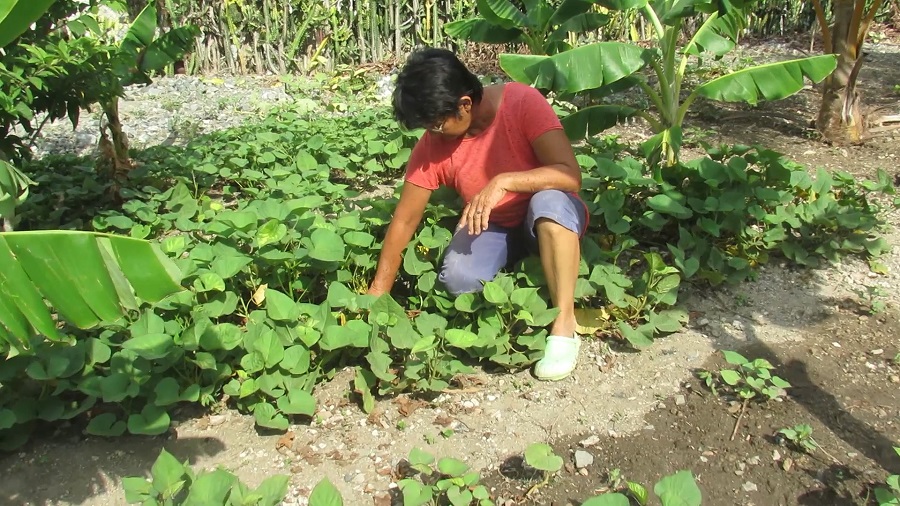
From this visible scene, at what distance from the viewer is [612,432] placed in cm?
264

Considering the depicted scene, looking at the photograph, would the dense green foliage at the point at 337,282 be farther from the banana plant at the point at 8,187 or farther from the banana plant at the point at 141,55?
the banana plant at the point at 8,187

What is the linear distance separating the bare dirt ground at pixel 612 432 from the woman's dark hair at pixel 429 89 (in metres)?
1.07

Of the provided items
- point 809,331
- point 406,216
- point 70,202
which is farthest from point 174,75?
point 809,331

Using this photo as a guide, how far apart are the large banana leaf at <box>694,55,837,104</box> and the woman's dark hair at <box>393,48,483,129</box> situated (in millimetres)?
2053

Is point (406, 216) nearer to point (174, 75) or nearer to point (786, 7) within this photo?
point (174, 75)

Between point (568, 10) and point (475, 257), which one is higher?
point (568, 10)

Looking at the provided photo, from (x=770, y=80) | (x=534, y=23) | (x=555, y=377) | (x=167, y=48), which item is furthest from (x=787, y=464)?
(x=167, y=48)

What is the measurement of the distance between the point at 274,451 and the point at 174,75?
731cm

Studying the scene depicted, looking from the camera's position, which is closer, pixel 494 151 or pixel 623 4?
pixel 494 151

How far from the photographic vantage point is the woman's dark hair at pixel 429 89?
2.69m

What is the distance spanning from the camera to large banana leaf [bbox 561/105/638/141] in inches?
174

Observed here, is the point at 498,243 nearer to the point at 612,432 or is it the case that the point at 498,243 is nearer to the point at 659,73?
the point at 612,432

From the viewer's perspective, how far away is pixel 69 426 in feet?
8.65

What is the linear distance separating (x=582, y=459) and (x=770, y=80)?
2.75m
